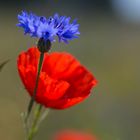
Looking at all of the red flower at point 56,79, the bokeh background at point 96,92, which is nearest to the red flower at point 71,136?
the bokeh background at point 96,92

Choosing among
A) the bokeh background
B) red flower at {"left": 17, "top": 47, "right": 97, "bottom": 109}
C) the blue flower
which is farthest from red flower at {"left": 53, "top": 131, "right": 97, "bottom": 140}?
the blue flower

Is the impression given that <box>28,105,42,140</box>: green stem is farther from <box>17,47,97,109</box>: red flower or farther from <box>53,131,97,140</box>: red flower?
<box>53,131,97,140</box>: red flower

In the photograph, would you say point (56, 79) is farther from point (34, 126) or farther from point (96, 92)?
point (96, 92)

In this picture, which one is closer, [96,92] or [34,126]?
[34,126]

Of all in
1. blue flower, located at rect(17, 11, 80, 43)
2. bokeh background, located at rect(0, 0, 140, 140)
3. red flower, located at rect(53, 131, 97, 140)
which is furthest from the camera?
bokeh background, located at rect(0, 0, 140, 140)

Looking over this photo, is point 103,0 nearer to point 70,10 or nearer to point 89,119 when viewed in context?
point 70,10

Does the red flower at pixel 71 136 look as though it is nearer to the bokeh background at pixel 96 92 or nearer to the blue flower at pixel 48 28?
the bokeh background at pixel 96 92

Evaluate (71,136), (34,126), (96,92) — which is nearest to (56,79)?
(34,126)
